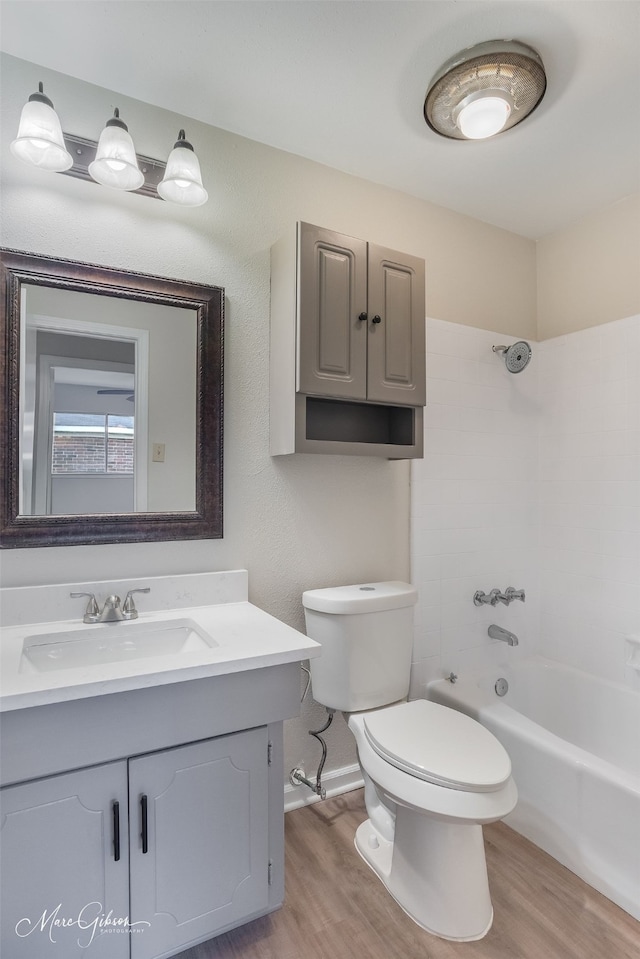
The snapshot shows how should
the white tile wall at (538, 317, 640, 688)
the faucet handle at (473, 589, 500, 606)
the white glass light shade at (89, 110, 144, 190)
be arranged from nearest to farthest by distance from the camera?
the white glass light shade at (89, 110, 144, 190) < the white tile wall at (538, 317, 640, 688) < the faucet handle at (473, 589, 500, 606)

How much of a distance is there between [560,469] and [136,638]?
2.09 meters

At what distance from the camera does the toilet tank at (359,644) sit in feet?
5.86

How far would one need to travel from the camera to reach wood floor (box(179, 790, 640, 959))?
1.37m

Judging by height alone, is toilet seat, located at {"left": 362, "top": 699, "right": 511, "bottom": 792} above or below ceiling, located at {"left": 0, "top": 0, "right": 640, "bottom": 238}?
below

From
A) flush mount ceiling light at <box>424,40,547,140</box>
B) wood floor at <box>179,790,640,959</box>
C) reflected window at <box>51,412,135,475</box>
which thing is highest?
flush mount ceiling light at <box>424,40,547,140</box>

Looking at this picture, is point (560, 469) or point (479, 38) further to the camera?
point (560, 469)

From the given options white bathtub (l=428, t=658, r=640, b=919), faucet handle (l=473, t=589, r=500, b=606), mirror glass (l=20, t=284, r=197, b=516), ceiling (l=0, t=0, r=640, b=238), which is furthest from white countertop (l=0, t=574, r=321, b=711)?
ceiling (l=0, t=0, r=640, b=238)

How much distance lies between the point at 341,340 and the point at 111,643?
48.2 inches

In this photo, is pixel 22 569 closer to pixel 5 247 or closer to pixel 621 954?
pixel 5 247

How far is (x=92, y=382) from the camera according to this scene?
162cm

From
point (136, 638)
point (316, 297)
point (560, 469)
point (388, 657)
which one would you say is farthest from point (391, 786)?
point (560, 469)

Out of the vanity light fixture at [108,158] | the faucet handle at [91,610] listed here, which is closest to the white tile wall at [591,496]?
the vanity light fixture at [108,158]

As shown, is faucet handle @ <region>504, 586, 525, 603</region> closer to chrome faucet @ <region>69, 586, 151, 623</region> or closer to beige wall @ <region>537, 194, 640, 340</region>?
beige wall @ <region>537, 194, 640, 340</region>

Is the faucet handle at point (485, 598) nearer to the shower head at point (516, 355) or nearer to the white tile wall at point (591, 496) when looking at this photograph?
the white tile wall at point (591, 496)
